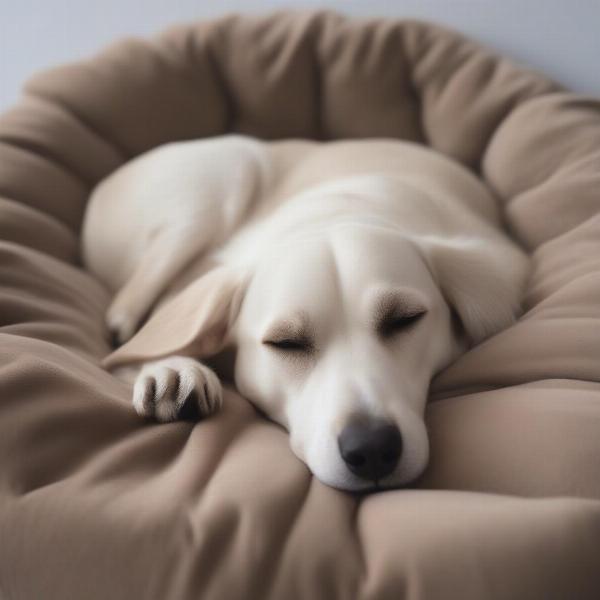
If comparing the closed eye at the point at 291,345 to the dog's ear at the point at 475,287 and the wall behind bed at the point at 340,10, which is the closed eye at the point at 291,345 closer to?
the dog's ear at the point at 475,287

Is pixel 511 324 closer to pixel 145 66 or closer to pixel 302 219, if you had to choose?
pixel 302 219

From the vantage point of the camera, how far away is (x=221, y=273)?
54.7 inches

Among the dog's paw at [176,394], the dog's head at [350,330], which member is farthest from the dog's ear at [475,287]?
the dog's paw at [176,394]

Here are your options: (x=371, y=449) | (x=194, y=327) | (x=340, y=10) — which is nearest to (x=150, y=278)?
(x=194, y=327)

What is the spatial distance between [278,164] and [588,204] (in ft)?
3.00

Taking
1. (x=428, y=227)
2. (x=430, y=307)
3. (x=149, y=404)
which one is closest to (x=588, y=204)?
(x=428, y=227)

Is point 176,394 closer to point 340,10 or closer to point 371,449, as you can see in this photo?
point 371,449

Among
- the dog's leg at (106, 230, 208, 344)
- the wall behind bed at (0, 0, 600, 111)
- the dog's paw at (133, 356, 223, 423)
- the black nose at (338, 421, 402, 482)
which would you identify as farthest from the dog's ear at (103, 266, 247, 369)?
the wall behind bed at (0, 0, 600, 111)

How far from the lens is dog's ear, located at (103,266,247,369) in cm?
127

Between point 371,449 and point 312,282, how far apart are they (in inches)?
13.1

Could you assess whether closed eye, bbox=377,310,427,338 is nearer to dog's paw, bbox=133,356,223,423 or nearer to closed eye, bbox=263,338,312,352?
closed eye, bbox=263,338,312,352

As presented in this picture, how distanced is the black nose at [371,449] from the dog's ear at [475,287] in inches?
16.7

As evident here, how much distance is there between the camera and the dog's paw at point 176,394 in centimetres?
105

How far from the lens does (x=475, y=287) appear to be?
132 cm
